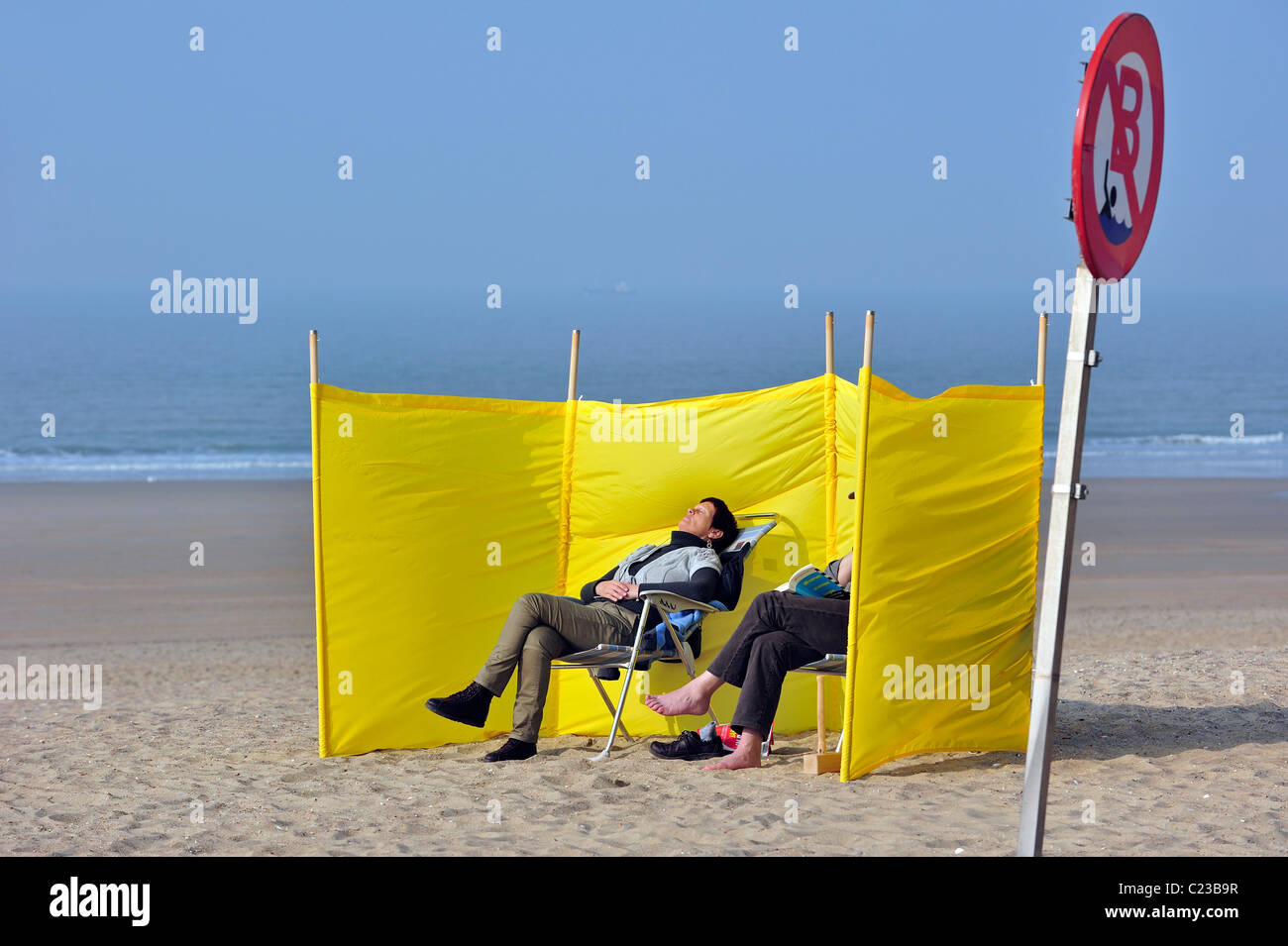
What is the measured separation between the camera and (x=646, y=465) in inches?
231

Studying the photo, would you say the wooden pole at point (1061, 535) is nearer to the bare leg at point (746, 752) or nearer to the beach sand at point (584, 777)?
the beach sand at point (584, 777)

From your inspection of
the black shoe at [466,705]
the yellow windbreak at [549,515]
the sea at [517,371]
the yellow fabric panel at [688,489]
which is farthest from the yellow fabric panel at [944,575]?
the sea at [517,371]

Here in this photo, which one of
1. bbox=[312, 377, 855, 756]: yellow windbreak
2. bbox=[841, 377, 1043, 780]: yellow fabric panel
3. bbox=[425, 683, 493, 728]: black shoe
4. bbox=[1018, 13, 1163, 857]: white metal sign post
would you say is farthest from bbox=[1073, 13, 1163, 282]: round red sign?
bbox=[425, 683, 493, 728]: black shoe

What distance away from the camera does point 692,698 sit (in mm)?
5301

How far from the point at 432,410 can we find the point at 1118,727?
325 centimetres

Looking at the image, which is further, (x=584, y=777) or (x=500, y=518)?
(x=500, y=518)

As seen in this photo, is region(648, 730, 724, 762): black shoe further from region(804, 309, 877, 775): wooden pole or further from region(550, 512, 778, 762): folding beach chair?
region(804, 309, 877, 775): wooden pole

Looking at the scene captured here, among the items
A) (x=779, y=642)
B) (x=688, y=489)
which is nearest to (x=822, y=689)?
(x=779, y=642)

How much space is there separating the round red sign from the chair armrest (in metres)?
2.72

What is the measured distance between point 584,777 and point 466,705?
591 mm

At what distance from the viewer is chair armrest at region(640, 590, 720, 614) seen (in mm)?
5348

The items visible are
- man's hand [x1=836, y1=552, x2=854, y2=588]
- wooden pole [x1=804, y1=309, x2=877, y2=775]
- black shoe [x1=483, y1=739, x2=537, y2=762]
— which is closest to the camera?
wooden pole [x1=804, y1=309, x2=877, y2=775]

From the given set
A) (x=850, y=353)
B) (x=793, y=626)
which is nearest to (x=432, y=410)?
(x=793, y=626)

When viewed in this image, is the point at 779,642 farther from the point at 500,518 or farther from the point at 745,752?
the point at 500,518
